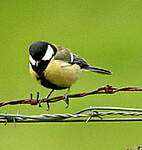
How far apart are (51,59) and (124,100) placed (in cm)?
232

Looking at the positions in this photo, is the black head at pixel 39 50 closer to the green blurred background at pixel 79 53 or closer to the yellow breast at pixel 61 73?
the yellow breast at pixel 61 73

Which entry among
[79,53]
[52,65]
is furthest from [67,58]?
[79,53]

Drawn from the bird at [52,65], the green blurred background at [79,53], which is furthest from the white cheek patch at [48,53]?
the green blurred background at [79,53]

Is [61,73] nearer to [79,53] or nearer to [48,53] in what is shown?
[48,53]

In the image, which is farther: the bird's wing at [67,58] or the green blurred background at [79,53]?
the green blurred background at [79,53]

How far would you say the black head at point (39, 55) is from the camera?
5049mm

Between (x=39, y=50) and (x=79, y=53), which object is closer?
(x=39, y=50)

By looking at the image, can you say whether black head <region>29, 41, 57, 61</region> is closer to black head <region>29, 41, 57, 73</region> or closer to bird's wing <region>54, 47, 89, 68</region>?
black head <region>29, 41, 57, 73</region>

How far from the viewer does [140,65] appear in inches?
329

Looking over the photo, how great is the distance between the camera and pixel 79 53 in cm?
895

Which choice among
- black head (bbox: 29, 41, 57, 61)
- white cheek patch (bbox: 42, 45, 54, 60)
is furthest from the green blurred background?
black head (bbox: 29, 41, 57, 61)

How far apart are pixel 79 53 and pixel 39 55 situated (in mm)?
3875

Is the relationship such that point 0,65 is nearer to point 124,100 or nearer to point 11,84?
point 11,84

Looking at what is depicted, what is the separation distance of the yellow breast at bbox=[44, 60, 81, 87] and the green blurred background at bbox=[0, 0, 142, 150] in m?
1.17
